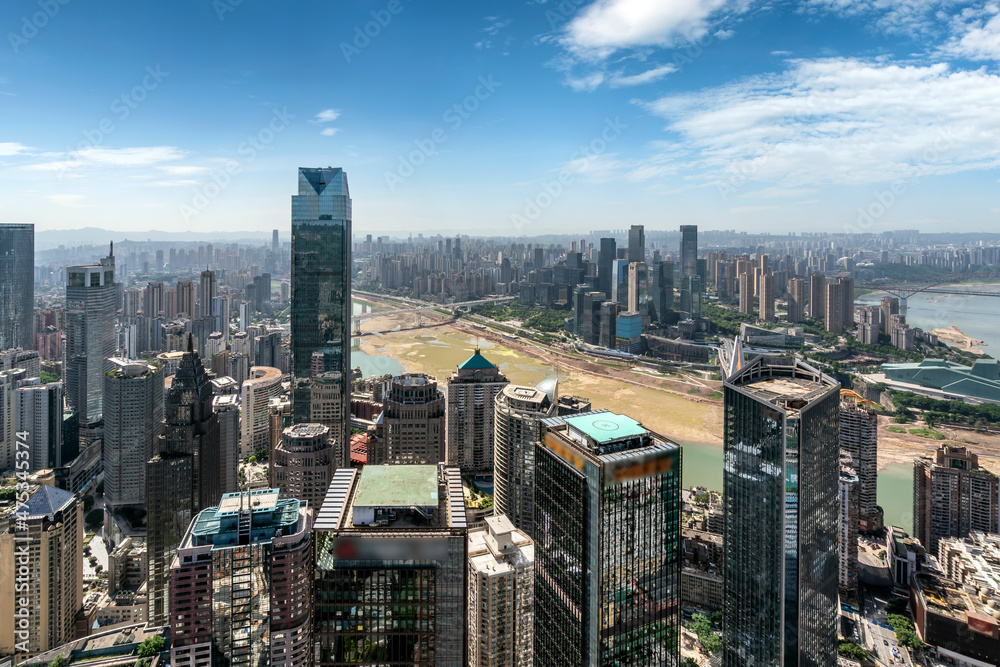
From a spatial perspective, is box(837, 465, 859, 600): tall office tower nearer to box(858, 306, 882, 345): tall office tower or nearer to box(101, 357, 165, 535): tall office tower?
box(101, 357, 165, 535): tall office tower

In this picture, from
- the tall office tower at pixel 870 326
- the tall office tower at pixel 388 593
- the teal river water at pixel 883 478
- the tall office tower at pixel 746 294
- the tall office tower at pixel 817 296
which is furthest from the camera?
the tall office tower at pixel 746 294

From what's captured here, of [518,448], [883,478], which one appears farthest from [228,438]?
[883,478]

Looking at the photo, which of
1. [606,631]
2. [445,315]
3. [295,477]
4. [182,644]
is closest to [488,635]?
[606,631]

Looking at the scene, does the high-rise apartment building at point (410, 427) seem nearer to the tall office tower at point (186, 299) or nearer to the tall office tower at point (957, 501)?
the tall office tower at point (957, 501)

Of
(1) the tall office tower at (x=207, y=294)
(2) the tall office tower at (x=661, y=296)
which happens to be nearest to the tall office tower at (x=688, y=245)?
(2) the tall office tower at (x=661, y=296)

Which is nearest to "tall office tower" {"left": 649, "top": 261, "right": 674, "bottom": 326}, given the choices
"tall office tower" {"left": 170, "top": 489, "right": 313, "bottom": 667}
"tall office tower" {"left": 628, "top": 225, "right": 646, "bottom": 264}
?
"tall office tower" {"left": 628, "top": 225, "right": 646, "bottom": 264}
